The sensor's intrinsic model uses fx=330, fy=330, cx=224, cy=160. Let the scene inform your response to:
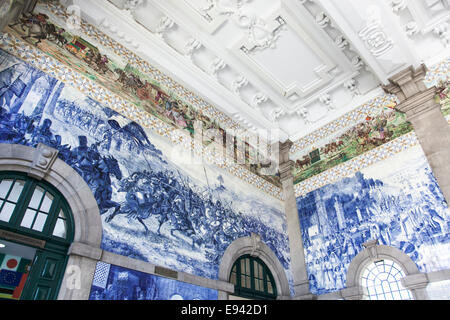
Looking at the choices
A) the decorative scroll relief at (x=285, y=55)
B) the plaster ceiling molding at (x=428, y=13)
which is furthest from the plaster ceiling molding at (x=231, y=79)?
the plaster ceiling molding at (x=428, y=13)

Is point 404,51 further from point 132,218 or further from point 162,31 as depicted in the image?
point 132,218

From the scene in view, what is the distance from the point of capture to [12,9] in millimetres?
5598

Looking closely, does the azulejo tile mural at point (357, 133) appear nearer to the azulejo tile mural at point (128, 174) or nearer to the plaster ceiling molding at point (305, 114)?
the plaster ceiling molding at point (305, 114)

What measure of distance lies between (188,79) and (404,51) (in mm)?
5491

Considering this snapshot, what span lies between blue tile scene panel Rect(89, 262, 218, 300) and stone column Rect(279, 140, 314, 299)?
3219 millimetres

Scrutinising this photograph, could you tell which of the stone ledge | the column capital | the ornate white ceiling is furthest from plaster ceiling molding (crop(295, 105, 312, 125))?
the stone ledge

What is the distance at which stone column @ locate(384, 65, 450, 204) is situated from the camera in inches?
288

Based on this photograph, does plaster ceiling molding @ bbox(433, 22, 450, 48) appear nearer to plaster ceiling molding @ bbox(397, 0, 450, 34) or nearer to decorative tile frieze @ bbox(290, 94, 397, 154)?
plaster ceiling molding @ bbox(397, 0, 450, 34)

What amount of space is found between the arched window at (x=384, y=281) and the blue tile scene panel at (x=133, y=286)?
3951mm

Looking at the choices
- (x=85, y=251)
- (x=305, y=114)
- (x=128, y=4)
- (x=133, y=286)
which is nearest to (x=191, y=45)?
(x=128, y=4)

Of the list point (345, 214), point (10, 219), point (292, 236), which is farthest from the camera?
point (292, 236)

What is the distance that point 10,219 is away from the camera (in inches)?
189
